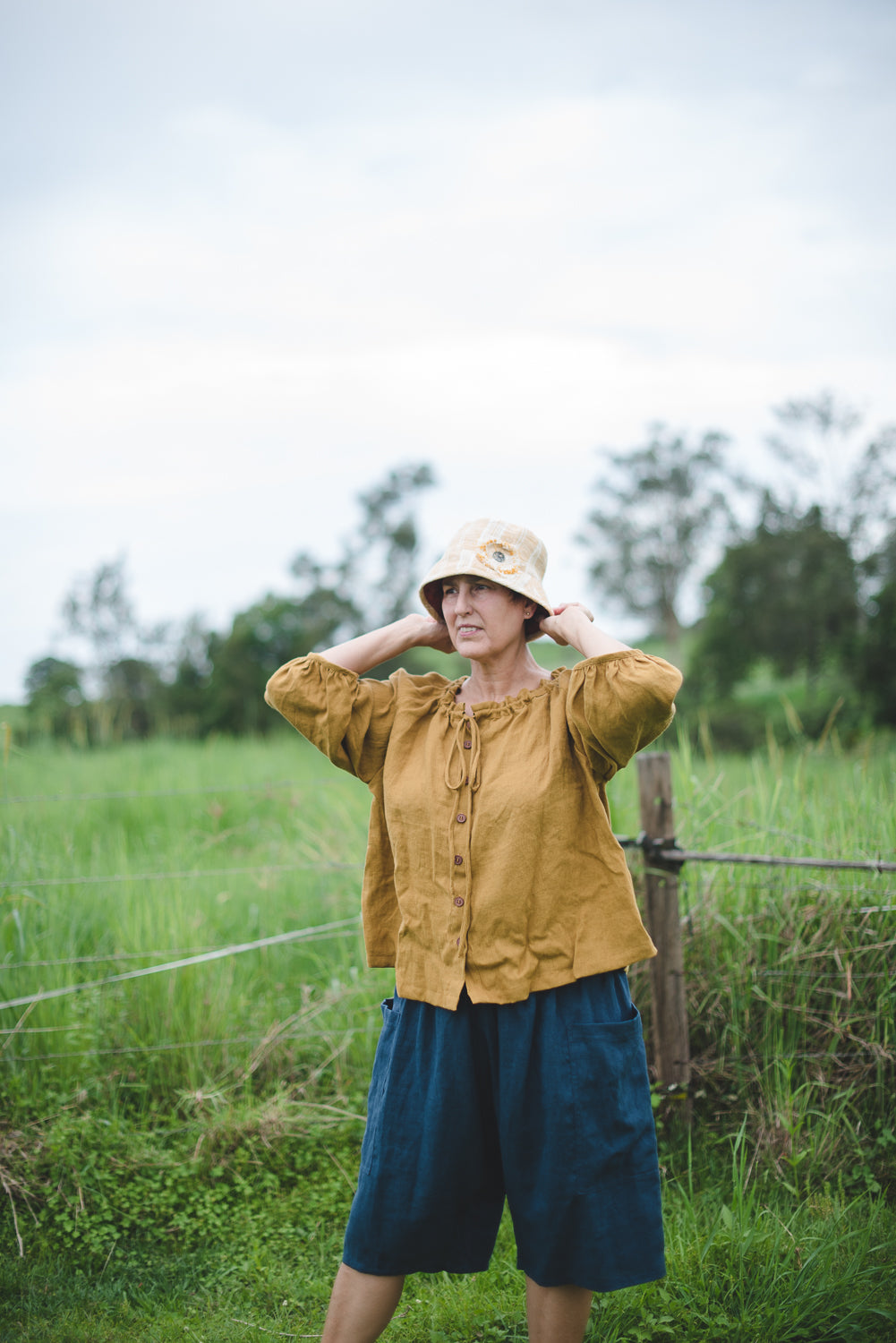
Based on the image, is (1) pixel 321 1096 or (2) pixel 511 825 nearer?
(2) pixel 511 825

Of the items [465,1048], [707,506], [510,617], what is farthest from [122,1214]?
[707,506]

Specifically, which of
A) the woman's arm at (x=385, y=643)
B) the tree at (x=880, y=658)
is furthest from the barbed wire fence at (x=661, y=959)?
the tree at (x=880, y=658)

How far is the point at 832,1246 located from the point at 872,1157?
0.59 metres

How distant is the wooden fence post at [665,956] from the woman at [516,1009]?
1211mm

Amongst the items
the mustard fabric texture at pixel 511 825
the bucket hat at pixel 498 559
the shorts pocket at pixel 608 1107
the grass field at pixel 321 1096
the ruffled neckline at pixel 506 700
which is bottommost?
the grass field at pixel 321 1096

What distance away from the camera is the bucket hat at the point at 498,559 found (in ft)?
7.12

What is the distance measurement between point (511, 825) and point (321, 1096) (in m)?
2.07

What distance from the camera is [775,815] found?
3951mm

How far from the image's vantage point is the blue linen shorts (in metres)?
1.99

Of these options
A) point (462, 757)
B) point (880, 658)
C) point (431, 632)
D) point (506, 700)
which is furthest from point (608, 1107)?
point (880, 658)

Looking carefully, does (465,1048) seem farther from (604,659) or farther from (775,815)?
(775,815)

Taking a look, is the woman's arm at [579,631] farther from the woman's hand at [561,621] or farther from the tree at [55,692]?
the tree at [55,692]

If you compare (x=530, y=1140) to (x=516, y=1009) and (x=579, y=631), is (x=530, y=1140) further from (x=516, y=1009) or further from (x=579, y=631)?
(x=579, y=631)

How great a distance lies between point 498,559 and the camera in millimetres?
2199
